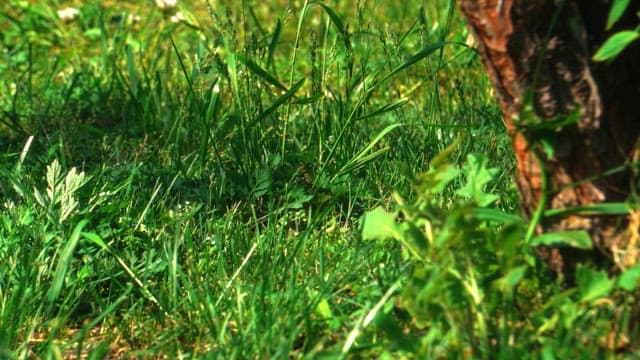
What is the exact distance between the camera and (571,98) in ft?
6.97

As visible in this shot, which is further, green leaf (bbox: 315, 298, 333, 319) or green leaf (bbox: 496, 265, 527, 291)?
green leaf (bbox: 315, 298, 333, 319)

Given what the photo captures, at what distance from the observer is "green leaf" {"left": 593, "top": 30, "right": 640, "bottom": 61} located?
195cm

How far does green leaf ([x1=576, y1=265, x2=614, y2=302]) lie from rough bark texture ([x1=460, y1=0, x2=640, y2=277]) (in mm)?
93

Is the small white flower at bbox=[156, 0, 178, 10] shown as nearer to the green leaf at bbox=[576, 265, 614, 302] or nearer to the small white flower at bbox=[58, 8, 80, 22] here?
the small white flower at bbox=[58, 8, 80, 22]

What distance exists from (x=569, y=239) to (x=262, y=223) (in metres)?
1.02

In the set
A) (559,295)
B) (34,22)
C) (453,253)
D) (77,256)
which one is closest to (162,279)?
(77,256)

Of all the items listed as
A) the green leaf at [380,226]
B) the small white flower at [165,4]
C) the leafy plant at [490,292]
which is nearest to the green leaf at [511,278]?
the leafy plant at [490,292]

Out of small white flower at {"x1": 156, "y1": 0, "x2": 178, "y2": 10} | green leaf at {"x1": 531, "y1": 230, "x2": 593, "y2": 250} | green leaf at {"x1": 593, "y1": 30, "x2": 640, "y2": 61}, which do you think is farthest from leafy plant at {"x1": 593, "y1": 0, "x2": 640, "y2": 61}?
small white flower at {"x1": 156, "y1": 0, "x2": 178, "y2": 10}

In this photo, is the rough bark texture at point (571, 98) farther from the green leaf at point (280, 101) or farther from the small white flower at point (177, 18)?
the small white flower at point (177, 18)

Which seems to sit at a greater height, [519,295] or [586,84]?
[586,84]

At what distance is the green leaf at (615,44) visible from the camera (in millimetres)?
1952

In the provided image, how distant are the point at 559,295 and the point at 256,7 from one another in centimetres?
343

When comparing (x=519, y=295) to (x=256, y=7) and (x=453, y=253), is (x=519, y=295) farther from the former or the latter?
(x=256, y=7)

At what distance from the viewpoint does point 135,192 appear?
10.1 ft
